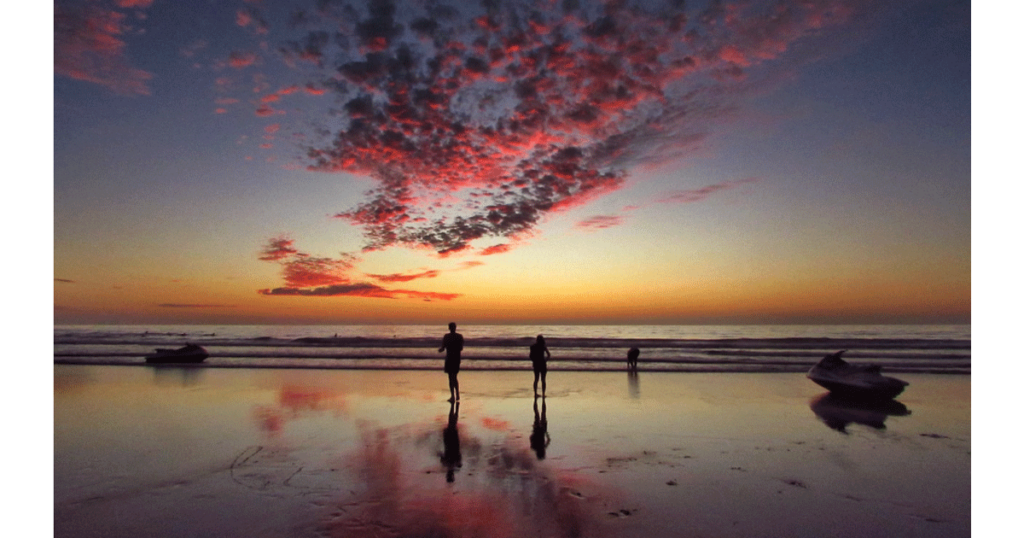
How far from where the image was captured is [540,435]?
10094mm

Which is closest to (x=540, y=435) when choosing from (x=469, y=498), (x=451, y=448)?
(x=451, y=448)

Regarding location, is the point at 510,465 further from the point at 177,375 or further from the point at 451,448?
the point at 177,375

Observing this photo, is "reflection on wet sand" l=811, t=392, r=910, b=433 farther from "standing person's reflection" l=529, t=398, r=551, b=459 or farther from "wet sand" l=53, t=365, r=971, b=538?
"standing person's reflection" l=529, t=398, r=551, b=459

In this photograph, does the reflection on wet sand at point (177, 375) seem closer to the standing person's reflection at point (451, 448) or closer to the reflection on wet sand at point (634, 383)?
the standing person's reflection at point (451, 448)

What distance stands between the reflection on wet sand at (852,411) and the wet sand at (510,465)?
10 cm

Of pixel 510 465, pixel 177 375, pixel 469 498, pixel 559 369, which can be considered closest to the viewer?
Answer: pixel 469 498

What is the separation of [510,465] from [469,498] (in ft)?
5.21

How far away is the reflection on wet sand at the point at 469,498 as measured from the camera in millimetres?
5637

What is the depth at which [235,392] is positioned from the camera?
16.2 meters

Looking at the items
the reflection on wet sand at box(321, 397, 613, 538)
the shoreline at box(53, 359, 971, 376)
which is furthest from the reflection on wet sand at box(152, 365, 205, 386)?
the reflection on wet sand at box(321, 397, 613, 538)

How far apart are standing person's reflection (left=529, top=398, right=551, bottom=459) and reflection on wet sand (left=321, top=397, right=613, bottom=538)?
0.21 metres

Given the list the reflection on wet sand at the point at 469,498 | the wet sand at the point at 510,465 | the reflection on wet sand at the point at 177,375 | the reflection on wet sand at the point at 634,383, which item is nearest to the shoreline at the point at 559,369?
the reflection on wet sand at the point at 177,375

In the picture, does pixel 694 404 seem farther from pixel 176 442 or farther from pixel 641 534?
pixel 176 442
